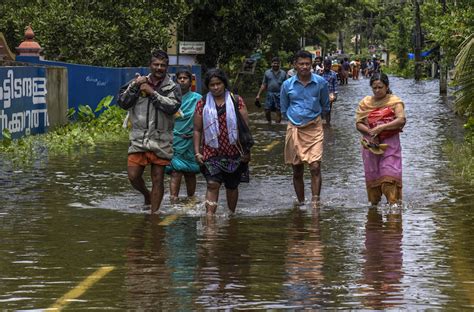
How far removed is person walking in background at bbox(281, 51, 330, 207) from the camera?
45.8ft

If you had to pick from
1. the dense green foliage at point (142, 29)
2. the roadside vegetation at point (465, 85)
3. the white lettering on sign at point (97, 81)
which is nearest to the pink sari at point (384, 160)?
the roadside vegetation at point (465, 85)

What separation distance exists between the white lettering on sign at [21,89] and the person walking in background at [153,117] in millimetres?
9376

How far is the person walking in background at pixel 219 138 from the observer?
12570 mm

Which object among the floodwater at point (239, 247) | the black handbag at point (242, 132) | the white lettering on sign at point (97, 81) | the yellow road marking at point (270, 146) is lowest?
the yellow road marking at point (270, 146)

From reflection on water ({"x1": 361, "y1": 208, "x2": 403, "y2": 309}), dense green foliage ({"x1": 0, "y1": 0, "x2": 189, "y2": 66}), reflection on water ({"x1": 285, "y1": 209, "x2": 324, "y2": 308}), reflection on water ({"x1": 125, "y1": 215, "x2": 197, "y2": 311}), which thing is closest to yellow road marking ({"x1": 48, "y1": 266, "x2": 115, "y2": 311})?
reflection on water ({"x1": 125, "y1": 215, "x2": 197, "y2": 311})

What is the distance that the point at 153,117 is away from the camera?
12.8 m

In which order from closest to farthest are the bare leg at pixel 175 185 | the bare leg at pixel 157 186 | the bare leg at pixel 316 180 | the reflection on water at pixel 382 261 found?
the reflection on water at pixel 382 261 < the bare leg at pixel 157 186 < the bare leg at pixel 316 180 < the bare leg at pixel 175 185

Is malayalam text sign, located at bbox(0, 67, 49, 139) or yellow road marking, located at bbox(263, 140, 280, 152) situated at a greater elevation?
malayalam text sign, located at bbox(0, 67, 49, 139)

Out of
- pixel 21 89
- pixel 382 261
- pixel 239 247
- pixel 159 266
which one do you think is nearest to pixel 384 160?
pixel 239 247

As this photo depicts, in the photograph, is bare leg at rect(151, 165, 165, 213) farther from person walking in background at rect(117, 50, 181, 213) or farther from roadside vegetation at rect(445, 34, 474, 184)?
roadside vegetation at rect(445, 34, 474, 184)

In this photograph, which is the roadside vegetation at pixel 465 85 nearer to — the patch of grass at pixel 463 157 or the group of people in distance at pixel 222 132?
the patch of grass at pixel 463 157

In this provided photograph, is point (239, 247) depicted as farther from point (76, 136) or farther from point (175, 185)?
point (76, 136)

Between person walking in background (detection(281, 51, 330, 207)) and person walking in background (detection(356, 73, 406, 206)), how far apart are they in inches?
24.0

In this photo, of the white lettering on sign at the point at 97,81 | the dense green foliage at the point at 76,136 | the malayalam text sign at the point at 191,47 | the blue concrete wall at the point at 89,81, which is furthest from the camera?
the malayalam text sign at the point at 191,47
